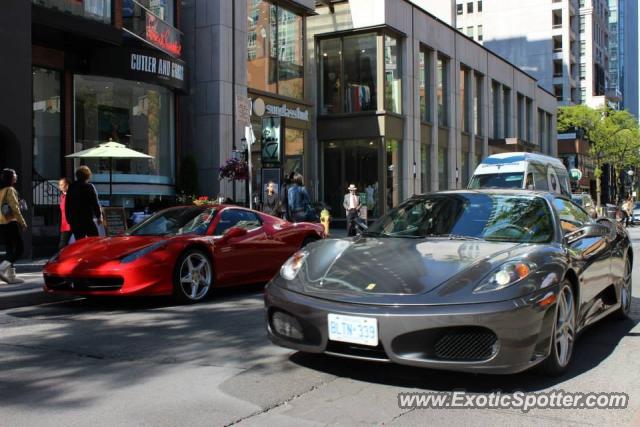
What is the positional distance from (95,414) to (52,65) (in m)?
14.0

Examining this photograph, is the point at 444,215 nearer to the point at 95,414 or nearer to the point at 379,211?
the point at 95,414

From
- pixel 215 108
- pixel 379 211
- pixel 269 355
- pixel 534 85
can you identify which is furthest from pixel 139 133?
pixel 534 85

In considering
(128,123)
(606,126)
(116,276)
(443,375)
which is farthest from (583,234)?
(606,126)

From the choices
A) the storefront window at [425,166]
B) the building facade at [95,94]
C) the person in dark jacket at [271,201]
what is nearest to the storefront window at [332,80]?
the storefront window at [425,166]

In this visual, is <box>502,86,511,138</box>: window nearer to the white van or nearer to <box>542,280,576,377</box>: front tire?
the white van

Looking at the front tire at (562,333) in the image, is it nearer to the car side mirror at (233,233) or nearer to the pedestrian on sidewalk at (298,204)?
the car side mirror at (233,233)

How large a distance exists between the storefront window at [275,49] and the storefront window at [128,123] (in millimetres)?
4048

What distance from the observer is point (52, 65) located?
15.7 meters

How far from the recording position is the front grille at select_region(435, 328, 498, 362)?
376 cm

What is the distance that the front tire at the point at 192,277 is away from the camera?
752cm

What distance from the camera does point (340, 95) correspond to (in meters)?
27.0

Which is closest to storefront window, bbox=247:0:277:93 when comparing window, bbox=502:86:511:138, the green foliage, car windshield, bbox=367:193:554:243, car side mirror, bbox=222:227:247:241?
the green foliage

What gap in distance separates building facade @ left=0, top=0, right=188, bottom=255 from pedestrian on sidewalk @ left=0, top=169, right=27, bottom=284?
3.60 m

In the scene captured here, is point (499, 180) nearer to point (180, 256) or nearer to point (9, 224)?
point (180, 256)
